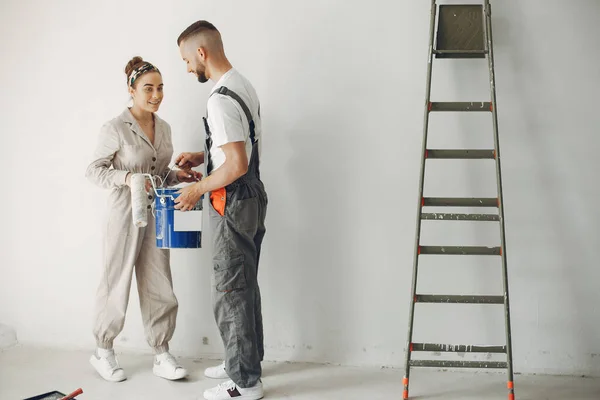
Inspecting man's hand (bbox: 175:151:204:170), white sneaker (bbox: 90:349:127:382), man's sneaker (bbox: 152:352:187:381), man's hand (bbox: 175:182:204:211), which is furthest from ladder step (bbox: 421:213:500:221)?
white sneaker (bbox: 90:349:127:382)

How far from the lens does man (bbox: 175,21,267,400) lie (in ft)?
9.63

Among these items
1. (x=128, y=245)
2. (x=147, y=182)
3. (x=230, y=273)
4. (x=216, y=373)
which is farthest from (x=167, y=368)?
(x=147, y=182)

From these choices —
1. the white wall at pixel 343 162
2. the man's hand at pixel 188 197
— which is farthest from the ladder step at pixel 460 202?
the man's hand at pixel 188 197

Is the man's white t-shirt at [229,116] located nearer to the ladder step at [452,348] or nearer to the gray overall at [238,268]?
the gray overall at [238,268]

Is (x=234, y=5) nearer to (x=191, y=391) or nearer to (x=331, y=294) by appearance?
(x=331, y=294)

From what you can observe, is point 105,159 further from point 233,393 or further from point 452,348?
point 452,348

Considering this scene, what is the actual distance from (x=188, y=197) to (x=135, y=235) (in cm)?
57

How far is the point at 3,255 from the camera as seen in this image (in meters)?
4.05

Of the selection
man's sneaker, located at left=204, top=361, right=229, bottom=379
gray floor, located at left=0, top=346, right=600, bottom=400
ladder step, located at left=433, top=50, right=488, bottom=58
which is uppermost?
ladder step, located at left=433, top=50, right=488, bottom=58

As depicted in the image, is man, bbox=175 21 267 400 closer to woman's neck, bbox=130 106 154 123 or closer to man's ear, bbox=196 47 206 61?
man's ear, bbox=196 47 206 61

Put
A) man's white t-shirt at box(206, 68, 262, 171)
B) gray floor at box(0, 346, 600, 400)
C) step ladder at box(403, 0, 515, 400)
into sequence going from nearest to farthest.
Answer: man's white t-shirt at box(206, 68, 262, 171), step ladder at box(403, 0, 515, 400), gray floor at box(0, 346, 600, 400)

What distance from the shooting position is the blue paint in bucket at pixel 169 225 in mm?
3067

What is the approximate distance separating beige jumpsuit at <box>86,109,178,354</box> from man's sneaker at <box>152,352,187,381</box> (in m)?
0.05

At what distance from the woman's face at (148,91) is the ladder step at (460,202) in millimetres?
1508
